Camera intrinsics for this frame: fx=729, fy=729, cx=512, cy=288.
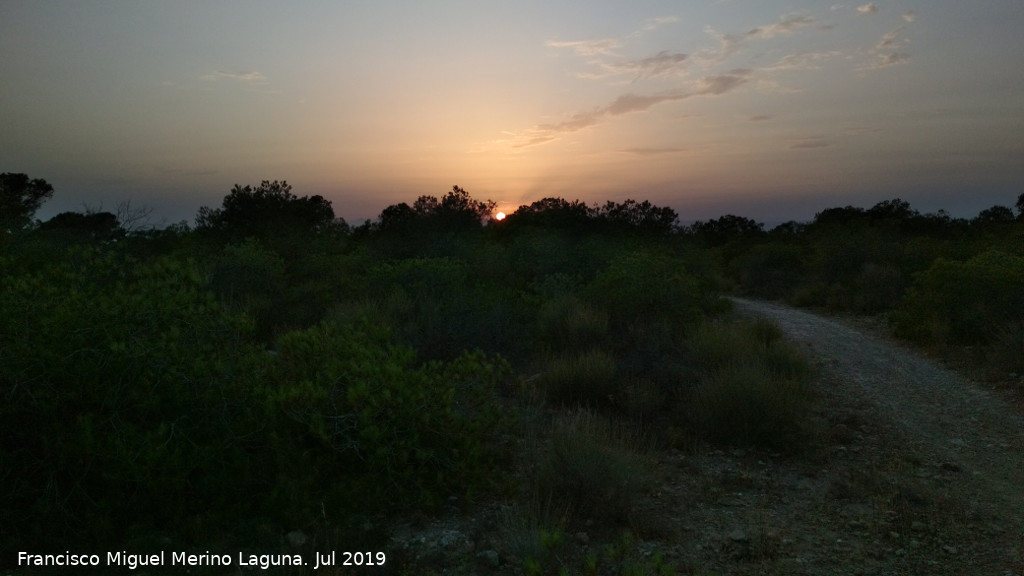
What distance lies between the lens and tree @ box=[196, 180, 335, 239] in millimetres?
22391

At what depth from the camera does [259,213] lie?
23.0 meters

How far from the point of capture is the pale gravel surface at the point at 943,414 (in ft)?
20.1

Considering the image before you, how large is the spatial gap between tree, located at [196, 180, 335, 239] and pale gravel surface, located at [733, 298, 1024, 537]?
51.2 ft

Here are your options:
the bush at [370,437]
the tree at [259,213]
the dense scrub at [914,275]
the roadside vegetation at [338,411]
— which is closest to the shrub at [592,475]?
the roadside vegetation at [338,411]

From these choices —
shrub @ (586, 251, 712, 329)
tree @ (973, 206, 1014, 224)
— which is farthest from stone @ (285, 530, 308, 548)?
tree @ (973, 206, 1014, 224)

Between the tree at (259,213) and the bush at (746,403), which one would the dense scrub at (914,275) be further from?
the tree at (259,213)

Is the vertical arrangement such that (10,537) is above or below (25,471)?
below

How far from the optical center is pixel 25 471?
4801mm

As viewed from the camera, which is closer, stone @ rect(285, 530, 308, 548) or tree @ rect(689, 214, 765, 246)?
stone @ rect(285, 530, 308, 548)

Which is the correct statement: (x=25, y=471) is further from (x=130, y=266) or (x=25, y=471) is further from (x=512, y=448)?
(x=512, y=448)

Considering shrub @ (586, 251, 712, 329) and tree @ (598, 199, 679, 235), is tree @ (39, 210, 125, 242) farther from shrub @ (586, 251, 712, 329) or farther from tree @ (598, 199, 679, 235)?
tree @ (598, 199, 679, 235)

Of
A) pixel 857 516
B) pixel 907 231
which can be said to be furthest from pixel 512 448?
pixel 907 231

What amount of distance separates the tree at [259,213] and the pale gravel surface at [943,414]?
15.6m

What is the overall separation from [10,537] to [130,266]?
301 centimetres
